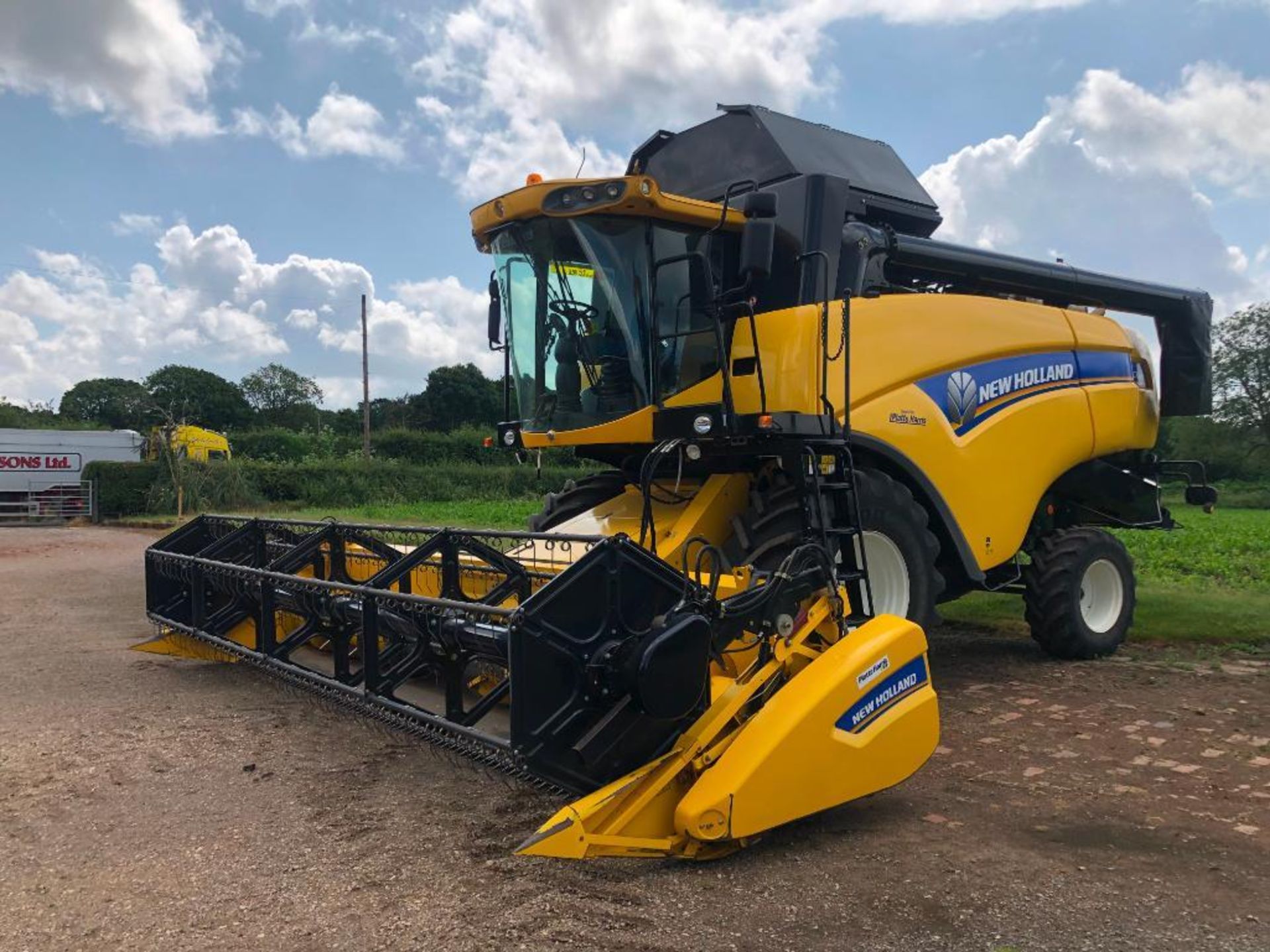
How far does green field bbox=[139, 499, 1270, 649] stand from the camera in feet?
26.2

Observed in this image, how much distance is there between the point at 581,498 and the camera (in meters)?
6.55

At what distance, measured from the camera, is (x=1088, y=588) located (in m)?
7.29

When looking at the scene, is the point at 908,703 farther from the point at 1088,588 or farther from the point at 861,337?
the point at 1088,588

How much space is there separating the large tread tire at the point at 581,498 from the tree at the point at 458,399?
182 feet

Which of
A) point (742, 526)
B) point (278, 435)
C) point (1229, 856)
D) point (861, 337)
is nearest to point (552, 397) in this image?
point (742, 526)

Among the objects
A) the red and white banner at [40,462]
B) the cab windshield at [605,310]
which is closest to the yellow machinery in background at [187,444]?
the red and white banner at [40,462]

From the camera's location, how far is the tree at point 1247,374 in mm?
45375

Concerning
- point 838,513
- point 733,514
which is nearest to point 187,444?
point 733,514

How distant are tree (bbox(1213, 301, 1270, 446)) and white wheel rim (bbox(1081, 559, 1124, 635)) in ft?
146

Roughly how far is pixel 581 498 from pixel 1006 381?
2.94 meters

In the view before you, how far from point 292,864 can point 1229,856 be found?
3376 mm

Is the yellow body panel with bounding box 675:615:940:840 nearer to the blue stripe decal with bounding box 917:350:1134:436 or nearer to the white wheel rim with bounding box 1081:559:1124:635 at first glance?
the blue stripe decal with bounding box 917:350:1134:436

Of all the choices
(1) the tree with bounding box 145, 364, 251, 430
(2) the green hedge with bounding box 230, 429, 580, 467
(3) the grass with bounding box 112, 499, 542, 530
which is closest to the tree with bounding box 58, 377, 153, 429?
(1) the tree with bounding box 145, 364, 251, 430

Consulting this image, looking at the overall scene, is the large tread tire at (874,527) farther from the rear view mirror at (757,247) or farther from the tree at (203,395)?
the tree at (203,395)
